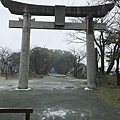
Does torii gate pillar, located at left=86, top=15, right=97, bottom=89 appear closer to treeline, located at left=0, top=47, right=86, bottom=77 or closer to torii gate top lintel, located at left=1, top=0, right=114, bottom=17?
torii gate top lintel, located at left=1, top=0, right=114, bottom=17

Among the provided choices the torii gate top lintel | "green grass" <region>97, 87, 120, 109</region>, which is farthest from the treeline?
"green grass" <region>97, 87, 120, 109</region>

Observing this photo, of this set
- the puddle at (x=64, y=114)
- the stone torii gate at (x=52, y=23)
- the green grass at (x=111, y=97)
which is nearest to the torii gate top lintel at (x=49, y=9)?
the stone torii gate at (x=52, y=23)

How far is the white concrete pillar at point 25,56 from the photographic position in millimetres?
13609

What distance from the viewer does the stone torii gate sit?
13.8 metres

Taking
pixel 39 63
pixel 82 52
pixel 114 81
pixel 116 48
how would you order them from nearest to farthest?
pixel 114 81 → pixel 116 48 → pixel 82 52 → pixel 39 63

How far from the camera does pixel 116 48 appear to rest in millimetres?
21344

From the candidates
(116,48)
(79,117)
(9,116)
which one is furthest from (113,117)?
(116,48)

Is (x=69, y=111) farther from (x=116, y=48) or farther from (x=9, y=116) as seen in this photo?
(x=116, y=48)

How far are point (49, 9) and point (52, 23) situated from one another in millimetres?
1120

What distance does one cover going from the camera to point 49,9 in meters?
14.3

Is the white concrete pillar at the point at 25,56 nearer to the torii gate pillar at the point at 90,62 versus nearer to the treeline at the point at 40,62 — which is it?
the torii gate pillar at the point at 90,62

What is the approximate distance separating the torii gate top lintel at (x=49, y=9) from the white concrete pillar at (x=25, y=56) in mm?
595

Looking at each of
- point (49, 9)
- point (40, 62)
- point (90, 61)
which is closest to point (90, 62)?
point (90, 61)

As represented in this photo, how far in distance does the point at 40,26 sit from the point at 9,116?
936cm
